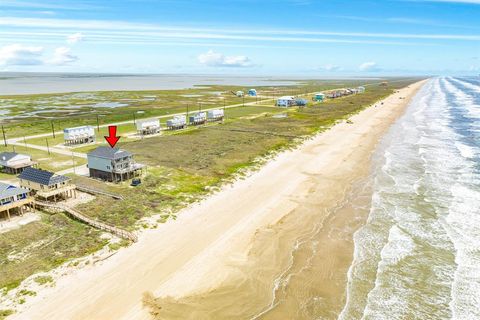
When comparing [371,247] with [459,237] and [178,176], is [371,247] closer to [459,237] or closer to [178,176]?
[459,237]

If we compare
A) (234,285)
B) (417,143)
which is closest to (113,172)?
(234,285)

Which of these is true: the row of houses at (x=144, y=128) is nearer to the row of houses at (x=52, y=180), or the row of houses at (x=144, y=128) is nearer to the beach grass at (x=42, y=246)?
the row of houses at (x=52, y=180)

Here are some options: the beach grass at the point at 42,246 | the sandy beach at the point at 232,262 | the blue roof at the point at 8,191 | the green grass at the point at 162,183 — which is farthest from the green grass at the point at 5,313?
the blue roof at the point at 8,191

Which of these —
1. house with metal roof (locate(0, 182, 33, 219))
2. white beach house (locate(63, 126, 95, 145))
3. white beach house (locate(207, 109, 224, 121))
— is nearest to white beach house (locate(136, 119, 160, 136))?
white beach house (locate(63, 126, 95, 145))

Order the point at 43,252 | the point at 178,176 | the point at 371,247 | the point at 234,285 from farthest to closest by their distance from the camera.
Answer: the point at 178,176 < the point at 371,247 < the point at 43,252 < the point at 234,285

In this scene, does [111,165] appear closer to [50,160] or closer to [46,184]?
[46,184]

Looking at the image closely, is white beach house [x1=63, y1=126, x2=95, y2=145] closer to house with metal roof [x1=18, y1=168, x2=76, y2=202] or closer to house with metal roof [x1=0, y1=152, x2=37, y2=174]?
house with metal roof [x1=0, y1=152, x2=37, y2=174]
